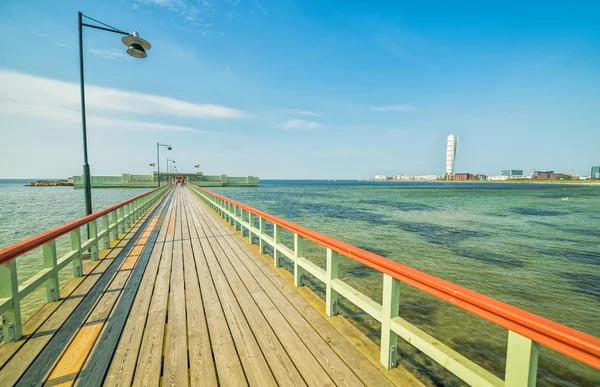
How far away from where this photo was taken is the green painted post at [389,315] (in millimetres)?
2350

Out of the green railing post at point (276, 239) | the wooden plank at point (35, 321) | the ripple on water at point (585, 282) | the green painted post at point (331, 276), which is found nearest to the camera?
the wooden plank at point (35, 321)

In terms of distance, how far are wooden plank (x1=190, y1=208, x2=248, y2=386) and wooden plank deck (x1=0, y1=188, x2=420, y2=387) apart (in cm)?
1

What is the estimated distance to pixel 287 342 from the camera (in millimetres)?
2854

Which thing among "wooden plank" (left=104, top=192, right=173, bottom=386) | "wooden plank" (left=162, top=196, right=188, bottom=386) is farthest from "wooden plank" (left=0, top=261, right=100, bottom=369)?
"wooden plank" (left=162, top=196, right=188, bottom=386)

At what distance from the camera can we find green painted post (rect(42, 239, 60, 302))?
11.3 feet

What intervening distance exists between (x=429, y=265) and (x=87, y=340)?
8907mm

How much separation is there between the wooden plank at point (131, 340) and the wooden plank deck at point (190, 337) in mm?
10

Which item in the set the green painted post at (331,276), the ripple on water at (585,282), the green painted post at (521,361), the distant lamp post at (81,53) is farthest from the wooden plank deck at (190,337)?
the ripple on water at (585,282)

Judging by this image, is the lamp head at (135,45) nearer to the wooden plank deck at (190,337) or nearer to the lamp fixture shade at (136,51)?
the lamp fixture shade at (136,51)

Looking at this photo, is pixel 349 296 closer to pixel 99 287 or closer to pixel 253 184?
pixel 99 287

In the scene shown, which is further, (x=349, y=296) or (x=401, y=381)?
(x=349, y=296)

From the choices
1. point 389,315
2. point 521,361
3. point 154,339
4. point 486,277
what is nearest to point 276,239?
point 154,339

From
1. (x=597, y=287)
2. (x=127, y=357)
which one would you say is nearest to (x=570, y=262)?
(x=597, y=287)

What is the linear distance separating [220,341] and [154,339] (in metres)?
0.73
